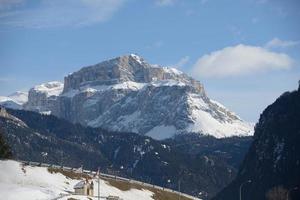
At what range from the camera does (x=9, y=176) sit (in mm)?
175500

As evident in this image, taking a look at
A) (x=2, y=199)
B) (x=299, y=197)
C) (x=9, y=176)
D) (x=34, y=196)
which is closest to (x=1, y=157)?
(x=9, y=176)

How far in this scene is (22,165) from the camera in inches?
7559

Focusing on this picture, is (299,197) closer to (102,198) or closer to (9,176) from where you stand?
(102,198)

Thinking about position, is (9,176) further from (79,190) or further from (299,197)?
(299,197)

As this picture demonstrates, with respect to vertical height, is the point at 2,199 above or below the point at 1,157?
below

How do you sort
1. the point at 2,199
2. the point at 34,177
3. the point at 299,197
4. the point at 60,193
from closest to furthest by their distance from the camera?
1. the point at 2,199
2. the point at 60,193
3. the point at 34,177
4. the point at 299,197

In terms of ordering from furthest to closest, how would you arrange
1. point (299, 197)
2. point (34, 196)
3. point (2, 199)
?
point (299, 197) < point (34, 196) < point (2, 199)

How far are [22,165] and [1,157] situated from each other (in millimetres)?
10273

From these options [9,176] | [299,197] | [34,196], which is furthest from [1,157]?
[299,197]

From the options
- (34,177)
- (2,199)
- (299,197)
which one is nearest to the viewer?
(2,199)

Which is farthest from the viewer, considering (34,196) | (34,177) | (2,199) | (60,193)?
(34,177)

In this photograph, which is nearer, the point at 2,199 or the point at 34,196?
the point at 2,199

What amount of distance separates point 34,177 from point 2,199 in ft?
136

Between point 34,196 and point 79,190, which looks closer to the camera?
point 34,196
